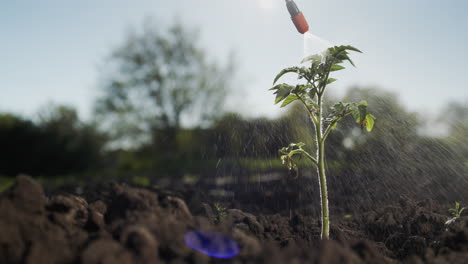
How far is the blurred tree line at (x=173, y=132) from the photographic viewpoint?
5656 mm

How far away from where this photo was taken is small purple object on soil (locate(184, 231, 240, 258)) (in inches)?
52.0

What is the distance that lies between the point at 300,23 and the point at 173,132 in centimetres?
1917

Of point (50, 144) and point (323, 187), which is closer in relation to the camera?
point (323, 187)

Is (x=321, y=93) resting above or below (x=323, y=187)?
above

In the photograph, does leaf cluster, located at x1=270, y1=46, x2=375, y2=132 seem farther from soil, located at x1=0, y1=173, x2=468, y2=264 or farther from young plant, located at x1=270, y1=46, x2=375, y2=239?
soil, located at x1=0, y1=173, x2=468, y2=264

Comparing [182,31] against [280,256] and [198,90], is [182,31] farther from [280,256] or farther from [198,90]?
[280,256]

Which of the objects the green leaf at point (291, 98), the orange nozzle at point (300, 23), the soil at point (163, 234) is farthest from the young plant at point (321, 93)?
the orange nozzle at point (300, 23)

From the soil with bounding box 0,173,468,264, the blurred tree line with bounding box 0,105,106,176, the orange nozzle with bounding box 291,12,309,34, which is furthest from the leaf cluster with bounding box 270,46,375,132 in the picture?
the blurred tree line with bounding box 0,105,106,176

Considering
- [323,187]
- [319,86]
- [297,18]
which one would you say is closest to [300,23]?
[297,18]

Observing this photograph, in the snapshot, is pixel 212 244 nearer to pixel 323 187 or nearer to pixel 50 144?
pixel 323 187

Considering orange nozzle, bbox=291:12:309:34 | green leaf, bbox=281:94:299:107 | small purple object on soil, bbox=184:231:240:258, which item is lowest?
small purple object on soil, bbox=184:231:240:258

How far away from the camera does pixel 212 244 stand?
1.39 meters

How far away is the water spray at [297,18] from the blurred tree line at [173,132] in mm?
2623

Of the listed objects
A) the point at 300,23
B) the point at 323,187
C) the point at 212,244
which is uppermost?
the point at 300,23
